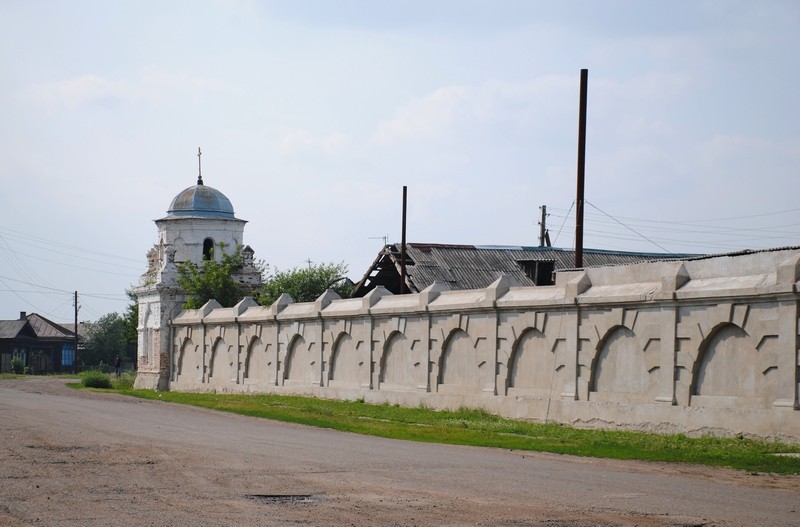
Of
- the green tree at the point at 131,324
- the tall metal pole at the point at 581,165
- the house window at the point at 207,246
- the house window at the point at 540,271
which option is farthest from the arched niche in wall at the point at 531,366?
the green tree at the point at 131,324

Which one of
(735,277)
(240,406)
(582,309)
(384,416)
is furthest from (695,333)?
(240,406)

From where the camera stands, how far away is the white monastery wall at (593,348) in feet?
72.6

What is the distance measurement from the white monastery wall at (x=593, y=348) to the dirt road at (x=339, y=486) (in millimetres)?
5387

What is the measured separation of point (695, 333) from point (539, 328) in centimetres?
561

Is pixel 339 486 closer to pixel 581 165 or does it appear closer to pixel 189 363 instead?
pixel 581 165

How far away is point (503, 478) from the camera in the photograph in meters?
15.0

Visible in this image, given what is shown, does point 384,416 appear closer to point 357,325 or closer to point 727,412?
point 357,325

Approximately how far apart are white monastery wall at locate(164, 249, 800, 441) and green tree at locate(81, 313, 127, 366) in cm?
7444

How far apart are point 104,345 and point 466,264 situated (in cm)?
7092

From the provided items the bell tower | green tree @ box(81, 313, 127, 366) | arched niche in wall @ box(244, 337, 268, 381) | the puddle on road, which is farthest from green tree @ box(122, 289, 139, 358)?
the puddle on road

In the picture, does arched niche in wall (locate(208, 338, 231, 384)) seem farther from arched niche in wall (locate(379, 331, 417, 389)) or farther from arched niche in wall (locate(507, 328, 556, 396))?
arched niche in wall (locate(507, 328, 556, 396))

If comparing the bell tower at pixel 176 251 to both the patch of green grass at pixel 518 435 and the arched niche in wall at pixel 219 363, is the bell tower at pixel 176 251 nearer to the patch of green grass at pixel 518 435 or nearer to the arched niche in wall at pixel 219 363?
the arched niche in wall at pixel 219 363

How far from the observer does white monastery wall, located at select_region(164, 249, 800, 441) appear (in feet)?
72.6

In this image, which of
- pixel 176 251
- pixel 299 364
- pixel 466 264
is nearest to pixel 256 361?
pixel 299 364
